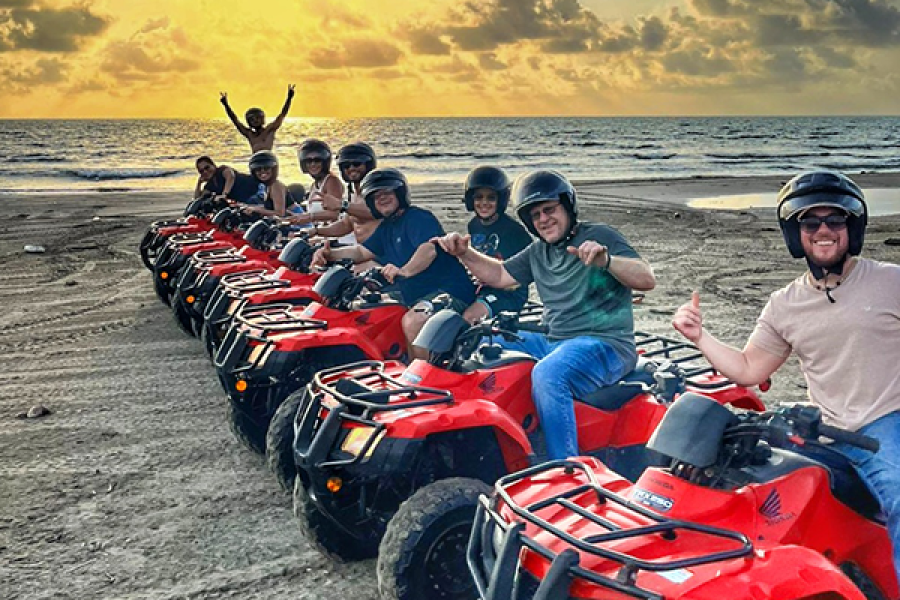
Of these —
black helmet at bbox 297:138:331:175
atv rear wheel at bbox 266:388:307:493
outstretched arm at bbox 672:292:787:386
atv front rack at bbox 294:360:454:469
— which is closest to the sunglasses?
outstretched arm at bbox 672:292:787:386

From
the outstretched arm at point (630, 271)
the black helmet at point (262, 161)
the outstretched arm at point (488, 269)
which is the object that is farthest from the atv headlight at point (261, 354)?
the black helmet at point (262, 161)

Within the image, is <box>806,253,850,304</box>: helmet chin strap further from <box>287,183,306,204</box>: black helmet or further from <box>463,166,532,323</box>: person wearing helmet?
<box>287,183,306,204</box>: black helmet

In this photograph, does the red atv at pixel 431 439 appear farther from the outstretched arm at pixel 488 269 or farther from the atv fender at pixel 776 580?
the atv fender at pixel 776 580

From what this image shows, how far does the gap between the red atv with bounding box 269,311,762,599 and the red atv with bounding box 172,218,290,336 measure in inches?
156

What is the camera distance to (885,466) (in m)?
3.31

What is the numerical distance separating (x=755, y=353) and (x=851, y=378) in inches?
15.8

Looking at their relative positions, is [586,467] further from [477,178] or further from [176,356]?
[176,356]

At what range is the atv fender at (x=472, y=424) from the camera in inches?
158

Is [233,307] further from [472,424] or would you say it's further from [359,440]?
[472,424]

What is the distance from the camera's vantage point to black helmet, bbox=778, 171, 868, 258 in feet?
11.3

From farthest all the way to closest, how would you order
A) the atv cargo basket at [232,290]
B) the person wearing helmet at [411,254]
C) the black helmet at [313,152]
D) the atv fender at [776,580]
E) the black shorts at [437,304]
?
1. the black helmet at [313,152]
2. the atv cargo basket at [232,290]
3. the person wearing helmet at [411,254]
4. the black shorts at [437,304]
5. the atv fender at [776,580]

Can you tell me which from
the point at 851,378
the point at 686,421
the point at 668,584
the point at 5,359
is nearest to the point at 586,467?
the point at 686,421

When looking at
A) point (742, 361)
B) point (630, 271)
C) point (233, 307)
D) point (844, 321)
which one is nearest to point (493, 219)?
point (233, 307)

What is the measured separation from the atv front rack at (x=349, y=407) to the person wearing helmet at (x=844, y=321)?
51.6 inches
